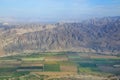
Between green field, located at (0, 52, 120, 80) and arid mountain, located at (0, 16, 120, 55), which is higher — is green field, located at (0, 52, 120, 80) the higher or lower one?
the lower one

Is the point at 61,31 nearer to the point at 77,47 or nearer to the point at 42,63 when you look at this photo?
the point at 77,47

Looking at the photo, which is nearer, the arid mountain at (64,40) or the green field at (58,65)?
the green field at (58,65)

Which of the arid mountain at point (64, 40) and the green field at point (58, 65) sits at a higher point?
the arid mountain at point (64, 40)

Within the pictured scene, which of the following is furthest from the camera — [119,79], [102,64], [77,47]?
[77,47]

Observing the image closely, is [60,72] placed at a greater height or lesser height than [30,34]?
lesser

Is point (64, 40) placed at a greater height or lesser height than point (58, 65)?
greater

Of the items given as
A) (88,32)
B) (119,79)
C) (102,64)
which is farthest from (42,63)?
(88,32)

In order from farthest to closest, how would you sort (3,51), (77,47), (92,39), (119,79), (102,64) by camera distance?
(92,39), (77,47), (3,51), (102,64), (119,79)

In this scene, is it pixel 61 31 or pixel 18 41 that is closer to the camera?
pixel 18 41

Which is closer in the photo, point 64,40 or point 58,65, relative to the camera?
point 58,65

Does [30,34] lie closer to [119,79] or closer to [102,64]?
[102,64]

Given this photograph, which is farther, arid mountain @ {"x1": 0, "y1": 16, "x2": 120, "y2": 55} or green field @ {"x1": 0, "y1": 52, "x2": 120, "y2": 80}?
arid mountain @ {"x1": 0, "y1": 16, "x2": 120, "y2": 55}
